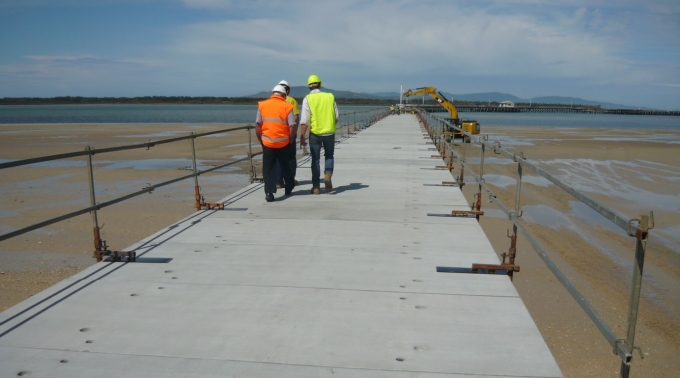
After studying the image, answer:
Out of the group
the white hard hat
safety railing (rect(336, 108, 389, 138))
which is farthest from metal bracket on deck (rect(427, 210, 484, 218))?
safety railing (rect(336, 108, 389, 138))

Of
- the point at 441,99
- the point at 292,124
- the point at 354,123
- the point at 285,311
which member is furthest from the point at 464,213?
the point at 441,99

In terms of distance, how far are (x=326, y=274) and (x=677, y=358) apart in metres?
3.65

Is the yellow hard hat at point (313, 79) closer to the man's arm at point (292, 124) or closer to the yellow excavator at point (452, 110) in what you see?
the man's arm at point (292, 124)

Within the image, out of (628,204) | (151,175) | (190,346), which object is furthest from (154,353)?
(151,175)

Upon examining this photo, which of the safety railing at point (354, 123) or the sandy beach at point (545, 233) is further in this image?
the safety railing at point (354, 123)

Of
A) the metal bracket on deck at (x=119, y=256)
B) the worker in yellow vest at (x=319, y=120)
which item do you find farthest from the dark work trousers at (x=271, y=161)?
the metal bracket on deck at (x=119, y=256)

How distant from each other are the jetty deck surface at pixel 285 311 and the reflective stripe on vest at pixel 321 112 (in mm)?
2203

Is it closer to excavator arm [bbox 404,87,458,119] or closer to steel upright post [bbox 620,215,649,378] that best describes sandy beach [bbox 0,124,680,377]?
steel upright post [bbox 620,215,649,378]

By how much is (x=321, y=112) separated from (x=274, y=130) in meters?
0.99

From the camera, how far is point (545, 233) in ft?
31.7

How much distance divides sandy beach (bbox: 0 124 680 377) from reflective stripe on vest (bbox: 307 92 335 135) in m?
3.43

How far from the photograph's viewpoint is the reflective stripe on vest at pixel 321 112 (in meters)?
7.47

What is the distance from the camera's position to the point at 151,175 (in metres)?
15.8

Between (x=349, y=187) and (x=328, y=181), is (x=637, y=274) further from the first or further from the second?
(x=349, y=187)
